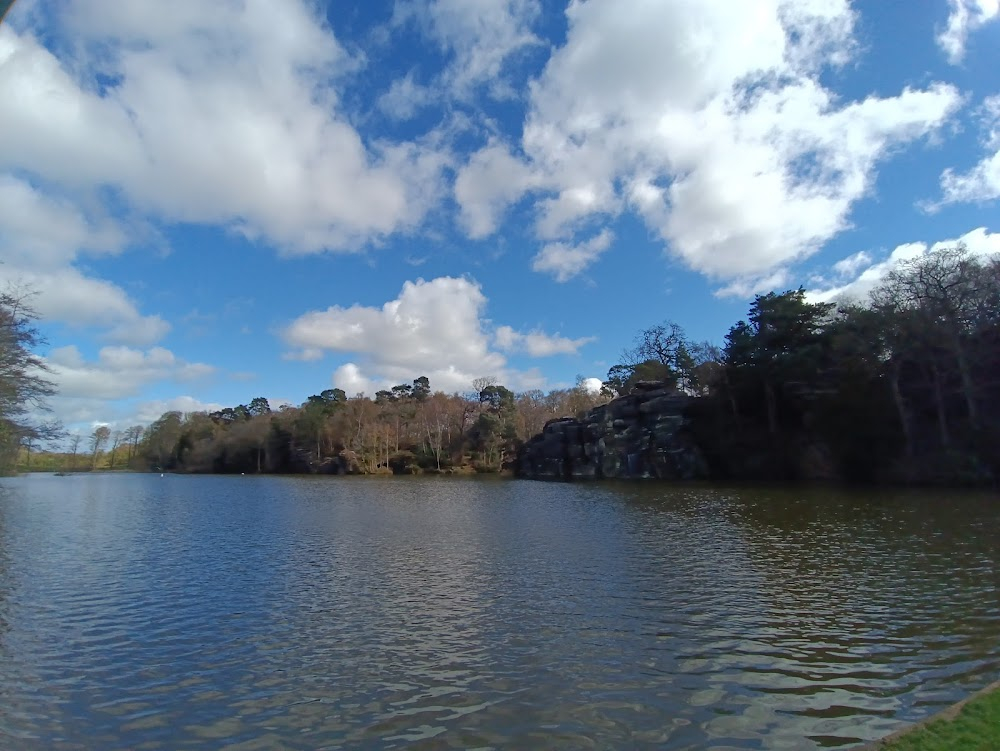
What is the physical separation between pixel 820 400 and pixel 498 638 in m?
59.9

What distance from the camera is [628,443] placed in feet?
267

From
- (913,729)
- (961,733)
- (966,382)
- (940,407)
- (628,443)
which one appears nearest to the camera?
(961,733)

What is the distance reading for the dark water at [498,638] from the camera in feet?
28.5

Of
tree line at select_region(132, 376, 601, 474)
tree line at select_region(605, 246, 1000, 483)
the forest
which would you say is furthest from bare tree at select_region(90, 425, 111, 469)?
tree line at select_region(605, 246, 1000, 483)

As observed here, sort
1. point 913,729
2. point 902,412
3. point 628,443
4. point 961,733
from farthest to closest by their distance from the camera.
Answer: point 628,443 < point 902,412 < point 913,729 < point 961,733

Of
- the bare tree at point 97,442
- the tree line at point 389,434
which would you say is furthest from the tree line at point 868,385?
the bare tree at point 97,442

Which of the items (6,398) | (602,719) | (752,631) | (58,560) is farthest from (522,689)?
(6,398)

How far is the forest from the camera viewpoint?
4759cm

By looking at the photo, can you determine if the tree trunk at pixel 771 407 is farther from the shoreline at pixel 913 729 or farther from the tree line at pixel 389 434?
the shoreline at pixel 913 729

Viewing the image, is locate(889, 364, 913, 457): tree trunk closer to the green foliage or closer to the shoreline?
the shoreline

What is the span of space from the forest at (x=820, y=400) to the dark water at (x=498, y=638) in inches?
1105

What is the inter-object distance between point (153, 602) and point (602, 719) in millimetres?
13234

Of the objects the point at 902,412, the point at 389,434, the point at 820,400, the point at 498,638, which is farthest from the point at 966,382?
the point at 389,434

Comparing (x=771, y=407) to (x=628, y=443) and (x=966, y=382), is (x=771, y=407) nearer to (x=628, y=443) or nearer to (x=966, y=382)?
(x=628, y=443)
